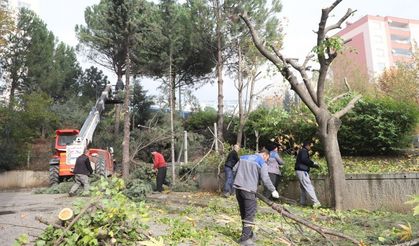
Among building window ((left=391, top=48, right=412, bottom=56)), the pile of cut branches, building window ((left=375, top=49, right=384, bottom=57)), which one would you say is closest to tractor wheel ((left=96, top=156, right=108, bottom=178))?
the pile of cut branches

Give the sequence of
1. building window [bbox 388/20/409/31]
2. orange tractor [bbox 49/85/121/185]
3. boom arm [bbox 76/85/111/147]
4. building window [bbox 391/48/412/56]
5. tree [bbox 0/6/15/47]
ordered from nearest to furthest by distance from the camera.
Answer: orange tractor [bbox 49/85/121/185], boom arm [bbox 76/85/111/147], tree [bbox 0/6/15/47], building window [bbox 391/48/412/56], building window [bbox 388/20/409/31]

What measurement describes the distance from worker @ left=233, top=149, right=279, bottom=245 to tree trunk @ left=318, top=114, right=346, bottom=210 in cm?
308

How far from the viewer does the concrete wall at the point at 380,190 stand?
8.34m

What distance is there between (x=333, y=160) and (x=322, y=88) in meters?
1.74

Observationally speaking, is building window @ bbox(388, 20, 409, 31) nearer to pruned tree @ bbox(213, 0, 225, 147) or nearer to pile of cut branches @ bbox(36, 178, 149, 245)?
pruned tree @ bbox(213, 0, 225, 147)

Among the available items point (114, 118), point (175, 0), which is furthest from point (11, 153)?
point (175, 0)

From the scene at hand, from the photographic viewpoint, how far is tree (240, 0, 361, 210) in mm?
8766

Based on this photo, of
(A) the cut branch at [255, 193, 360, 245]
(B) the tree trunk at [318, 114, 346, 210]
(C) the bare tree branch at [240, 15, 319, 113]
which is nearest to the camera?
(A) the cut branch at [255, 193, 360, 245]

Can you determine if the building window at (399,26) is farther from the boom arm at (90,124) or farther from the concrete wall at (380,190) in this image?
the concrete wall at (380,190)

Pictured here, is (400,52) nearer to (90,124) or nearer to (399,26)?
(399,26)

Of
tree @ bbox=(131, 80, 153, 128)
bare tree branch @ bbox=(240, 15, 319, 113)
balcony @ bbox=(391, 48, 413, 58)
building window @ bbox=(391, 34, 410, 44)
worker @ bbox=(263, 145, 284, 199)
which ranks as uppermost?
building window @ bbox=(391, 34, 410, 44)

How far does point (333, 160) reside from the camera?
894 cm

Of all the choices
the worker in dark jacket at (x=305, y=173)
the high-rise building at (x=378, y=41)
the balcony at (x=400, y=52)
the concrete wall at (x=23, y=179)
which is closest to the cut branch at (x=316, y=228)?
the worker in dark jacket at (x=305, y=173)

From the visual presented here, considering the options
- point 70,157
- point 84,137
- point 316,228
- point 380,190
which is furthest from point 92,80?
point 316,228
